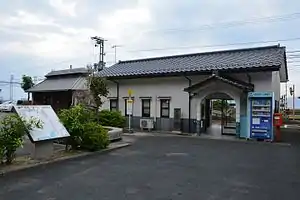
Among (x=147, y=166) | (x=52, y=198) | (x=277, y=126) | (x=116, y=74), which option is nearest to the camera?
(x=52, y=198)

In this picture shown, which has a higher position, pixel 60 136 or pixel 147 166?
pixel 60 136

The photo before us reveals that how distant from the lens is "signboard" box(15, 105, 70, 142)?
839 cm

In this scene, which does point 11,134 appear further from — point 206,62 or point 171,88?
point 206,62

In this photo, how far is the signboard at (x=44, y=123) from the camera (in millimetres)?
8386

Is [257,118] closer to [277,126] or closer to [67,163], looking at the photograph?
[277,126]

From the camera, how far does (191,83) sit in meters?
18.0

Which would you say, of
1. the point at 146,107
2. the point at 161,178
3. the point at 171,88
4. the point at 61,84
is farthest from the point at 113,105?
the point at 161,178

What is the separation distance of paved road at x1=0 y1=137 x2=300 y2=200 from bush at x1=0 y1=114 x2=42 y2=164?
730mm

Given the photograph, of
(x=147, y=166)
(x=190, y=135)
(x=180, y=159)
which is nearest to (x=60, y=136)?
(x=147, y=166)

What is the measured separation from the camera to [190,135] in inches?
669

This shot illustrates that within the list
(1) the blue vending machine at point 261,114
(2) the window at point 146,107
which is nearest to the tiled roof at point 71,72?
(2) the window at point 146,107

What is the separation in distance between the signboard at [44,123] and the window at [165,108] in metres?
10.0

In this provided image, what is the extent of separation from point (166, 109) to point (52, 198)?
13.9 m

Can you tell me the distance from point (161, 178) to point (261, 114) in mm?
9765
